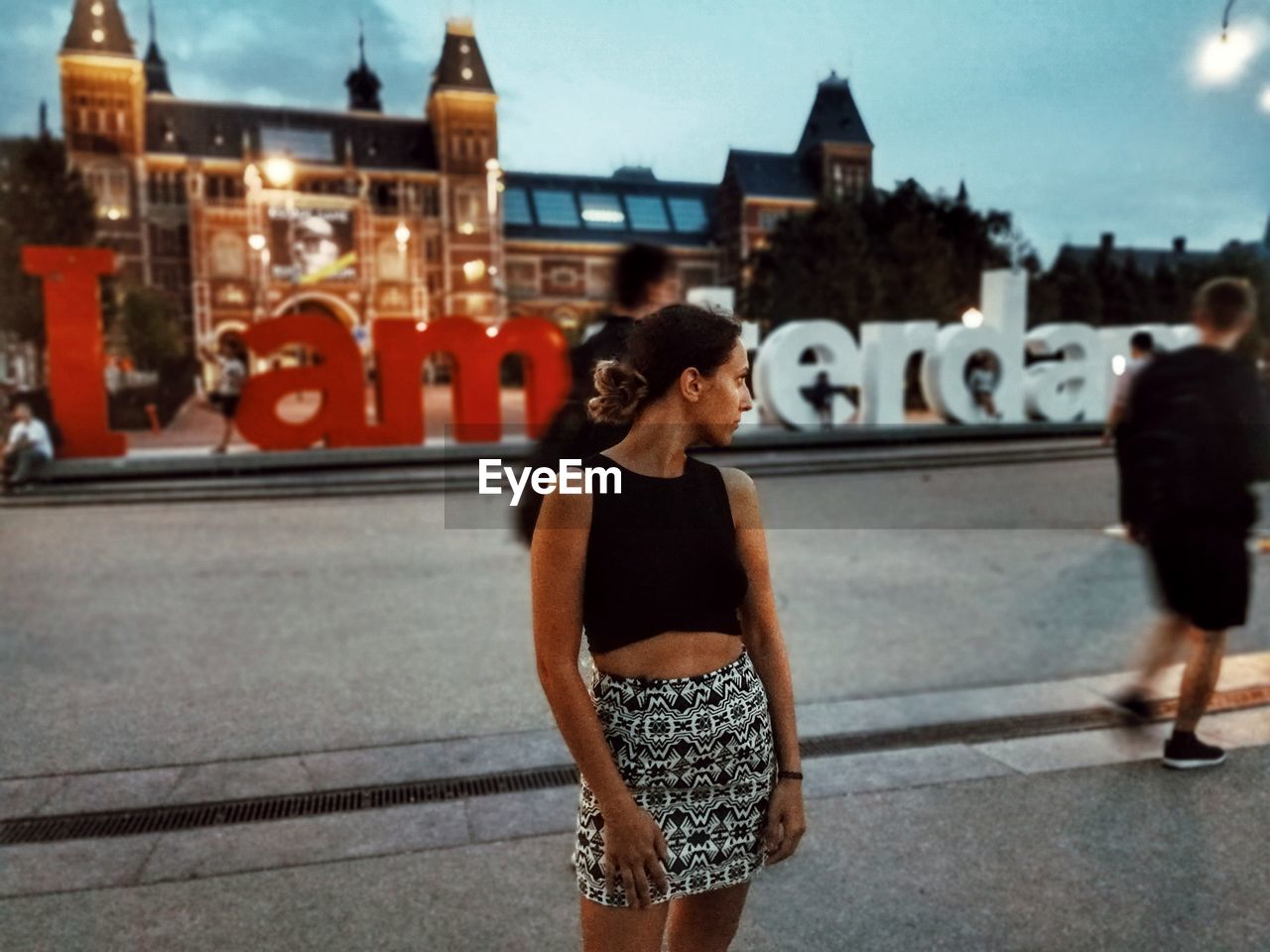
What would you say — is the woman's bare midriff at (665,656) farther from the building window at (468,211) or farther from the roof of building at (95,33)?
the roof of building at (95,33)

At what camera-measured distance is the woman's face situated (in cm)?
178

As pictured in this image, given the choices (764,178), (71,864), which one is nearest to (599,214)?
(764,178)

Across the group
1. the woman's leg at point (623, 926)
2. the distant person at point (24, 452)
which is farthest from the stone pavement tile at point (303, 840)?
the distant person at point (24, 452)

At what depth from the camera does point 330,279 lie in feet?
→ 206

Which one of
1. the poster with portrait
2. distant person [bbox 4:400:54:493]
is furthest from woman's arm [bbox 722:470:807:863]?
the poster with portrait

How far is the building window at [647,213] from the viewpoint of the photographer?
232 ft

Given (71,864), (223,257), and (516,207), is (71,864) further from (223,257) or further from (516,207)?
(516,207)

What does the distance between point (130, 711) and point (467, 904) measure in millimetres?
2467

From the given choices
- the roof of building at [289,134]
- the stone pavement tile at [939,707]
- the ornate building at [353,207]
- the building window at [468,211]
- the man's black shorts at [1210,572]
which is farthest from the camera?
the building window at [468,211]

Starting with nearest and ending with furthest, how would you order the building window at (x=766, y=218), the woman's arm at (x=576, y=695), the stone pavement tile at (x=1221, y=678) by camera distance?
the woman's arm at (x=576, y=695) < the stone pavement tile at (x=1221, y=678) < the building window at (x=766, y=218)

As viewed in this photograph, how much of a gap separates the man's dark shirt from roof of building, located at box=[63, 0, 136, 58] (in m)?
71.2

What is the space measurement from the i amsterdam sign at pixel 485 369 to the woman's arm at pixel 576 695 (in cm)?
759

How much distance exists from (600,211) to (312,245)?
21.0 meters

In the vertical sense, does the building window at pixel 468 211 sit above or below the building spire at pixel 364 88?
below
